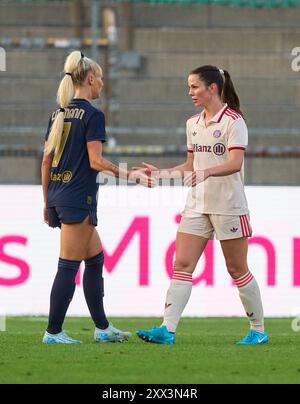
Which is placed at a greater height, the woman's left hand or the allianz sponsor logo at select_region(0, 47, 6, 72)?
the allianz sponsor logo at select_region(0, 47, 6, 72)

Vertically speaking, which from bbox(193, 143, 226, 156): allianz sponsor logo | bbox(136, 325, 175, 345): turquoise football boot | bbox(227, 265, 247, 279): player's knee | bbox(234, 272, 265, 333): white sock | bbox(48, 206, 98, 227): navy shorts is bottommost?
bbox(136, 325, 175, 345): turquoise football boot

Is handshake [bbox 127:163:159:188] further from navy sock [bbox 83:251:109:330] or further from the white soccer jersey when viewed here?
navy sock [bbox 83:251:109:330]

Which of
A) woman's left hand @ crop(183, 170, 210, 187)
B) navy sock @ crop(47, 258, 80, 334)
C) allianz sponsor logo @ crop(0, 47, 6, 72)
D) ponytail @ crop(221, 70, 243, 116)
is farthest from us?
allianz sponsor logo @ crop(0, 47, 6, 72)

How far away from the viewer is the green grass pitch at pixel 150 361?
624 centimetres

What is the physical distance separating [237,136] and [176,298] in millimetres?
1168

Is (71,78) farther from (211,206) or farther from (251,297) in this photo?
(251,297)

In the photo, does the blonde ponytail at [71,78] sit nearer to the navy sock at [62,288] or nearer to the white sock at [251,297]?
the navy sock at [62,288]

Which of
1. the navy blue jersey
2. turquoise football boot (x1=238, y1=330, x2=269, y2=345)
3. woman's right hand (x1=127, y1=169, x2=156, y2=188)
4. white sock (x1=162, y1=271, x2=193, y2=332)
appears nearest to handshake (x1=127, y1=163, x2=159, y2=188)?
woman's right hand (x1=127, y1=169, x2=156, y2=188)

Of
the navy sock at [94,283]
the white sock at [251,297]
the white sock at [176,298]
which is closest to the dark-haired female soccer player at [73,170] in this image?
the navy sock at [94,283]

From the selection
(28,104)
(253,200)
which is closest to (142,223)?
(253,200)

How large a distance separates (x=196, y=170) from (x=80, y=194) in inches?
31.5

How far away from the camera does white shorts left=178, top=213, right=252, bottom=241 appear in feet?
25.3

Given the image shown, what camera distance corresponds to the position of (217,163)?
305 inches

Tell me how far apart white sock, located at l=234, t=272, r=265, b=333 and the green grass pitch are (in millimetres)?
207
